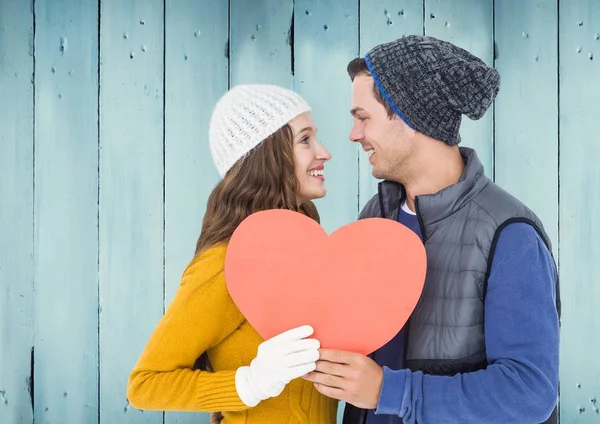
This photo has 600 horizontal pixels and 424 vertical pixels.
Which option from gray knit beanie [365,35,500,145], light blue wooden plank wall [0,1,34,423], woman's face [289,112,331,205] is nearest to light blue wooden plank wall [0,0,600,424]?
light blue wooden plank wall [0,1,34,423]

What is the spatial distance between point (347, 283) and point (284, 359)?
14 cm

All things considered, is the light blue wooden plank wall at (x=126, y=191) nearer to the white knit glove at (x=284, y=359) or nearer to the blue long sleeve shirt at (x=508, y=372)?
the white knit glove at (x=284, y=359)

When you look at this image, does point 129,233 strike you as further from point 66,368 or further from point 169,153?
point 66,368

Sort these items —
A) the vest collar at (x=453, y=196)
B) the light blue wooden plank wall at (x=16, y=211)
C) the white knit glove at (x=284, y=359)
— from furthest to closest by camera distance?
the light blue wooden plank wall at (x=16, y=211), the vest collar at (x=453, y=196), the white knit glove at (x=284, y=359)

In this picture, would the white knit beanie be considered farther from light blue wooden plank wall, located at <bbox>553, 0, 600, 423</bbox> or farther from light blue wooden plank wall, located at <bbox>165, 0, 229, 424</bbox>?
light blue wooden plank wall, located at <bbox>553, 0, 600, 423</bbox>

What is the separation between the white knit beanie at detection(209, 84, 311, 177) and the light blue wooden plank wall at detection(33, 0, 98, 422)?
661 mm

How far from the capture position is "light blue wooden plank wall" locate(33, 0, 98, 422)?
1729mm

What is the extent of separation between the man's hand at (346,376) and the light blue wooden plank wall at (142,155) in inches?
33.4

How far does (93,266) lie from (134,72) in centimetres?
51

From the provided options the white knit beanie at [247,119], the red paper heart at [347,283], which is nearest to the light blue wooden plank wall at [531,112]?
the white knit beanie at [247,119]

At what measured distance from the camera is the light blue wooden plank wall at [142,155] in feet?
5.67

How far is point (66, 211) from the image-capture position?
1.73 metres

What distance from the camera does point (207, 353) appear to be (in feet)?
3.69

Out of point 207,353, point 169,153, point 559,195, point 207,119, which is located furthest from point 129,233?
point 559,195
